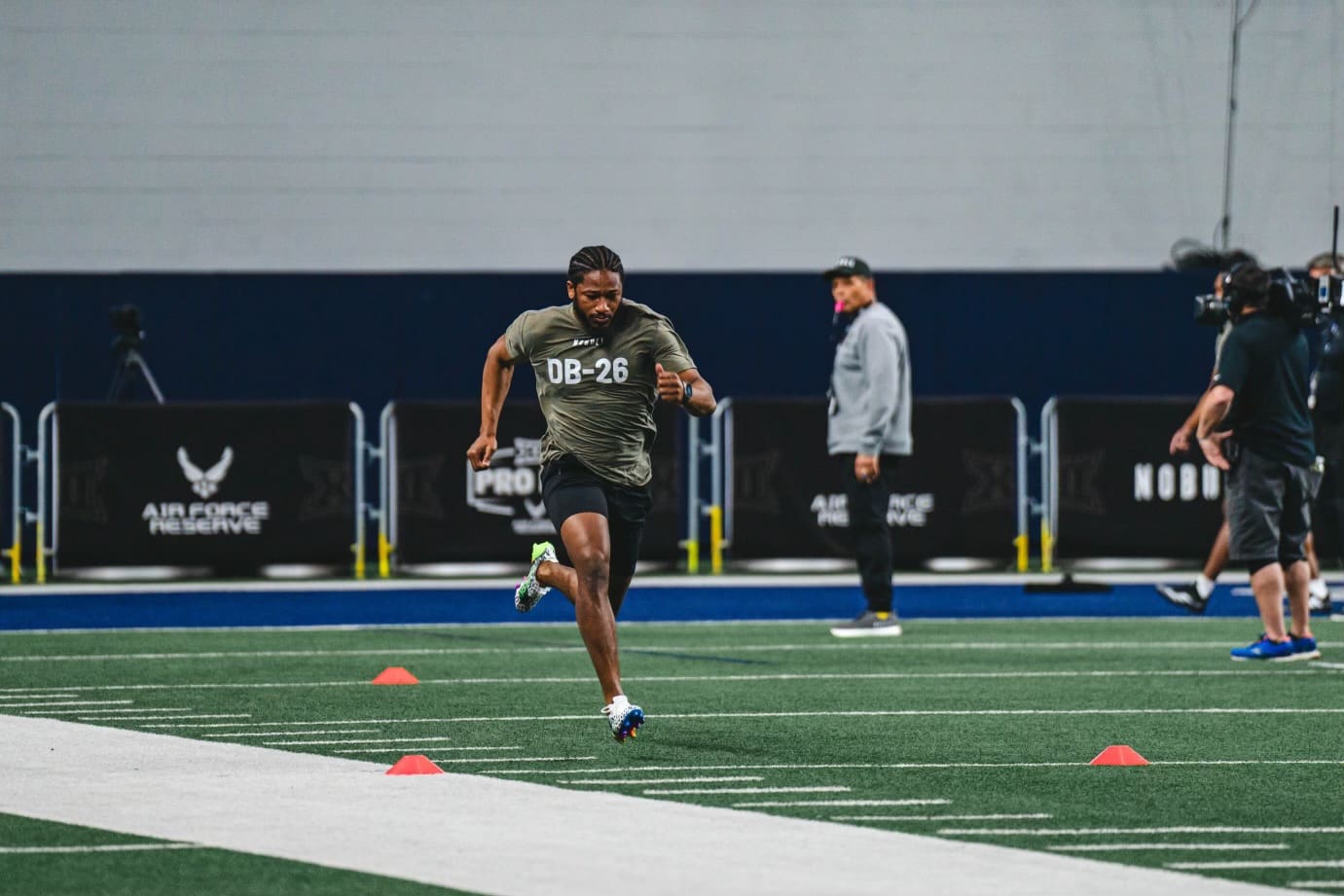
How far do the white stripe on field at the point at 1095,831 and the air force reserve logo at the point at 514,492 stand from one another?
13.0 metres

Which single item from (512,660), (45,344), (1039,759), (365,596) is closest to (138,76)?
(45,344)

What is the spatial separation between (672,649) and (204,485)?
715 cm

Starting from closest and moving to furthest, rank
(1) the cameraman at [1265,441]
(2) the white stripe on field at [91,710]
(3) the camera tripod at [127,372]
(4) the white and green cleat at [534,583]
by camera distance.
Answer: (4) the white and green cleat at [534,583] → (2) the white stripe on field at [91,710] → (1) the cameraman at [1265,441] → (3) the camera tripod at [127,372]

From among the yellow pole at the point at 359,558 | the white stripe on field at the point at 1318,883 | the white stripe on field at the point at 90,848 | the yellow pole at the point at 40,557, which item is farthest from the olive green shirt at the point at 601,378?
the yellow pole at the point at 40,557

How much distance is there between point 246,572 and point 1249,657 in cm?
961

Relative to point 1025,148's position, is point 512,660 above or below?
below

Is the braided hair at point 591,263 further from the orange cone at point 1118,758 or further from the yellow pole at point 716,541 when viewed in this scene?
the yellow pole at point 716,541

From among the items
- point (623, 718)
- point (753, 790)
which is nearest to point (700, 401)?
point (623, 718)

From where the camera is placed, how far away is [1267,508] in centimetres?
→ 1228

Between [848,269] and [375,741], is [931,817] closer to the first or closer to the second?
[375,741]

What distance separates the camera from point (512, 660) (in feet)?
41.7

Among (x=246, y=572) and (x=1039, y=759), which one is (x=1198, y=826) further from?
(x=246, y=572)

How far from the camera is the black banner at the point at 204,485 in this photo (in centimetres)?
1922

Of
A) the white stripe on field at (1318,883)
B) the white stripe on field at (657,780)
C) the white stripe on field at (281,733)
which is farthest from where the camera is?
the white stripe on field at (281,733)
